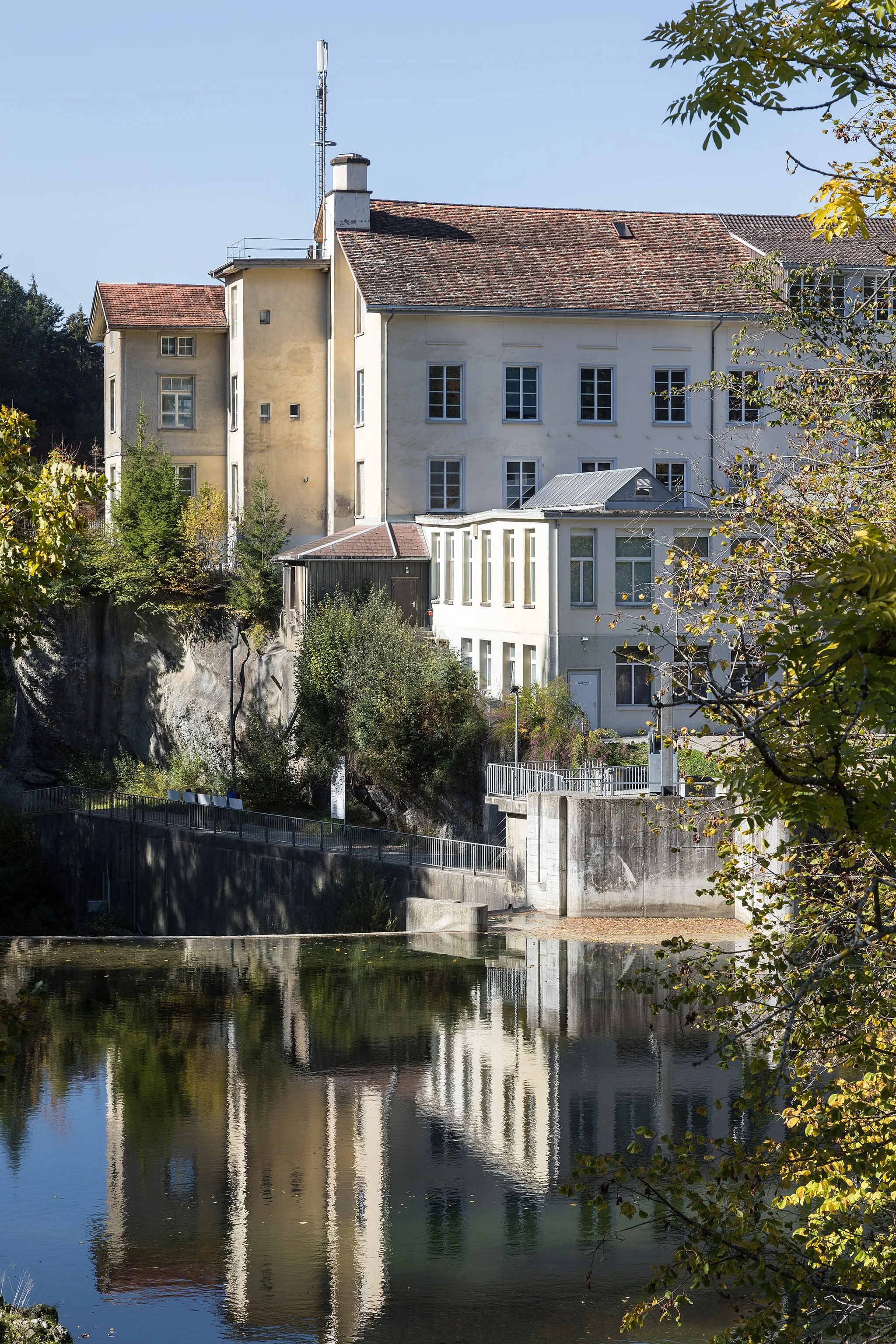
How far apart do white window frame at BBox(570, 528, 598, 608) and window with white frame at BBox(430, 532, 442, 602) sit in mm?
7435

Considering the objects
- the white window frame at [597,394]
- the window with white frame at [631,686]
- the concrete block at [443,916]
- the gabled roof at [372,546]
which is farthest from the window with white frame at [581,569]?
the white window frame at [597,394]

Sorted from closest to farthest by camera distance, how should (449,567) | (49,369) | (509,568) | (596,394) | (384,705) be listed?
(384,705)
(509,568)
(449,567)
(596,394)
(49,369)

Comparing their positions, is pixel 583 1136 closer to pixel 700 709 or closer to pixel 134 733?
pixel 700 709

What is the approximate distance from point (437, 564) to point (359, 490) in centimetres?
→ 648

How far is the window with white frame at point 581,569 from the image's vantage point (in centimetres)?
3947

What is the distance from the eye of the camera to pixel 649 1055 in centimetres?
2355

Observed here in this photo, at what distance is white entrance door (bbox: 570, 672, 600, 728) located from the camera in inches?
1558

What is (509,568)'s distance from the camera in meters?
41.6

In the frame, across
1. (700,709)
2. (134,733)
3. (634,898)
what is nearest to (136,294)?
(134,733)

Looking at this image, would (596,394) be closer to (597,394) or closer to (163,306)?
(597,394)

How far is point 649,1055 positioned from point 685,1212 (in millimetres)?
6079

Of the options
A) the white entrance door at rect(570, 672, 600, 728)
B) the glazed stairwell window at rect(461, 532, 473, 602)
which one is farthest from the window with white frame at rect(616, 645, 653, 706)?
the glazed stairwell window at rect(461, 532, 473, 602)

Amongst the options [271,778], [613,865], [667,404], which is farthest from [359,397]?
[613,865]

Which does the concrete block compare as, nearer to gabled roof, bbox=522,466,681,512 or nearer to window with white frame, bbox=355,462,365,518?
gabled roof, bbox=522,466,681,512
